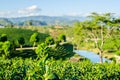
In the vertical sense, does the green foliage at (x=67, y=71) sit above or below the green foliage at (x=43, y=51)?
below

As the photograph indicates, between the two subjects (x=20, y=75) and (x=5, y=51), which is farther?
(x=5, y=51)

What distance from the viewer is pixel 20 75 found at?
69.1ft

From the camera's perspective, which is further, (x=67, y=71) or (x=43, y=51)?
(x=67, y=71)

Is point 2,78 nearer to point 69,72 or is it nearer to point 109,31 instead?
point 69,72

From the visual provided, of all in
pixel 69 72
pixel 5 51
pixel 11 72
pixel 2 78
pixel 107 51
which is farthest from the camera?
pixel 107 51

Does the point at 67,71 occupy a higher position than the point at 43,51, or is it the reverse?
the point at 43,51

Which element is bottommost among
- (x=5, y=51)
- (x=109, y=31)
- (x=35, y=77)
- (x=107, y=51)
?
(x=107, y=51)

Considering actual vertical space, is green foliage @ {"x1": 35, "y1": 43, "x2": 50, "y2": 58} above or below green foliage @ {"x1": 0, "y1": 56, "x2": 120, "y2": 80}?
above

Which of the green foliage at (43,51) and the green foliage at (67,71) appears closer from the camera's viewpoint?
the green foliage at (43,51)

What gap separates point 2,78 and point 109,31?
39519mm

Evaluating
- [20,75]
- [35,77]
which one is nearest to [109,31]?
[20,75]

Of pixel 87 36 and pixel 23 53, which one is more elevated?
pixel 87 36

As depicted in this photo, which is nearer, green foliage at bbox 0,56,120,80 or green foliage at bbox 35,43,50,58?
green foliage at bbox 35,43,50,58

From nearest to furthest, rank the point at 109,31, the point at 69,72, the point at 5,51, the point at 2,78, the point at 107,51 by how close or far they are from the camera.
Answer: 1. the point at 2,78
2. the point at 69,72
3. the point at 109,31
4. the point at 5,51
5. the point at 107,51
